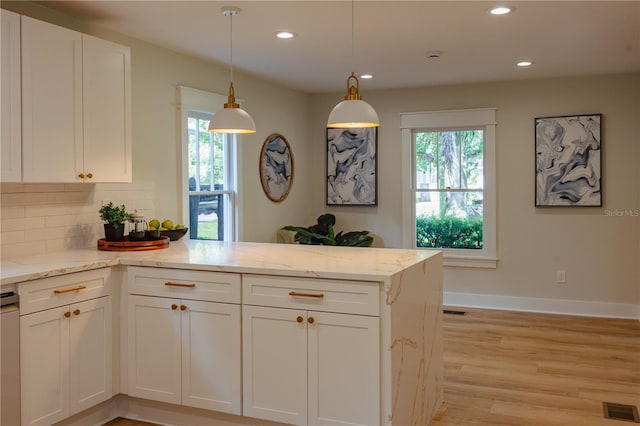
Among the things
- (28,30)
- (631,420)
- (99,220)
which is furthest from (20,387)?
(631,420)

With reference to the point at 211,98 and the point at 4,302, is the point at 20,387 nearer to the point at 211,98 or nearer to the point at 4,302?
the point at 4,302

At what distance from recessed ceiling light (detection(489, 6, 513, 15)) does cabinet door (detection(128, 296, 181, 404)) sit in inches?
97.8

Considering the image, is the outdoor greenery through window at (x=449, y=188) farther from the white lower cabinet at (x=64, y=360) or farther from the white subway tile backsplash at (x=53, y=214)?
the white lower cabinet at (x=64, y=360)

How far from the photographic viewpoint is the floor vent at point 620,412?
3.23 meters

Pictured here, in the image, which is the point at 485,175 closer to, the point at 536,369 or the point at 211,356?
the point at 536,369

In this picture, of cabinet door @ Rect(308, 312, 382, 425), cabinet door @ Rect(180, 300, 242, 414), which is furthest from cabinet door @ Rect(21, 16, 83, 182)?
cabinet door @ Rect(308, 312, 382, 425)

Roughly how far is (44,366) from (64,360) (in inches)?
4.7

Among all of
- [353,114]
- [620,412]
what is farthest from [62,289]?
[620,412]

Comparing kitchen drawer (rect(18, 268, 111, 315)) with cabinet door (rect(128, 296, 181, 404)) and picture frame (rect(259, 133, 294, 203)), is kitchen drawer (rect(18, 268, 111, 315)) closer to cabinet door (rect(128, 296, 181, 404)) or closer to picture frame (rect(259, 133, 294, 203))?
cabinet door (rect(128, 296, 181, 404))

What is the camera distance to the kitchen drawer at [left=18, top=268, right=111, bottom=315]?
267cm

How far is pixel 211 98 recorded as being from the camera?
4828 mm

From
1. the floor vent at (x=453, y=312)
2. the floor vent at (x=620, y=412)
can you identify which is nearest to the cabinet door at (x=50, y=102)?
the floor vent at (x=620, y=412)

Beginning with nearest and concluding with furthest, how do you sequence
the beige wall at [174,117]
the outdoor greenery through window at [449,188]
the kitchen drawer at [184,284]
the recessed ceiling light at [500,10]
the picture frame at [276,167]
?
the kitchen drawer at [184,284] → the recessed ceiling light at [500,10] → the beige wall at [174,117] → the picture frame at [276,167] → the outdoor greenery through window at [449,188]

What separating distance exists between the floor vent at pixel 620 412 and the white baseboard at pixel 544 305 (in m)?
2.41
